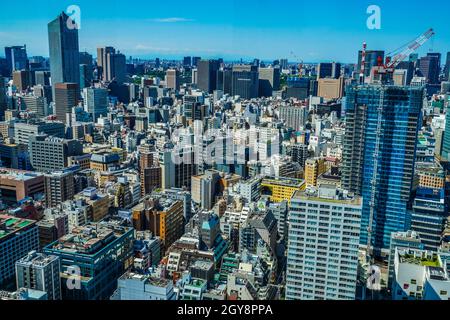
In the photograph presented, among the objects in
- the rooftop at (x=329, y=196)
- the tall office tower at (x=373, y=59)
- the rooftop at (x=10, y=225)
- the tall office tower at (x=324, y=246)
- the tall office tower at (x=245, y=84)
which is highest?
the tall office tower at (x=373, y=59)

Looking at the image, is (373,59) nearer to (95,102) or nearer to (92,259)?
(92,259)

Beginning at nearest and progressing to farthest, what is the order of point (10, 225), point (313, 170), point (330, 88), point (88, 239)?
point (88, 239), point (10, 225), point (313, 170), point (330, 88)

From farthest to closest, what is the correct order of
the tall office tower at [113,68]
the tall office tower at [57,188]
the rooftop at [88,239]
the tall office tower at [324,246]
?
the tall office tower at [113,68] → the tall office tower at [57,188] → the rooftop at [88,239] → the tall office tower at [324,246]

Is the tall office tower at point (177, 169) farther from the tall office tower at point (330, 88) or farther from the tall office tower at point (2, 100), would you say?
the tall office tower at point (330, 88)

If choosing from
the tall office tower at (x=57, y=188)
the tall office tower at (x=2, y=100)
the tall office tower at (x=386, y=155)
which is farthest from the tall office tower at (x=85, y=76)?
the tall office tower at (x=386, y=155)

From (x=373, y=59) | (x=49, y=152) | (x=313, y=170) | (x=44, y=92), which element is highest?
(x=373, y=59)

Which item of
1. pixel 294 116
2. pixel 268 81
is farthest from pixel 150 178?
pixel 268 81

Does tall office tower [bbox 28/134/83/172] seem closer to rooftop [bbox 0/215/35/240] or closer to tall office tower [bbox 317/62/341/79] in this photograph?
rooftop [bbox 0/215/35/240]
